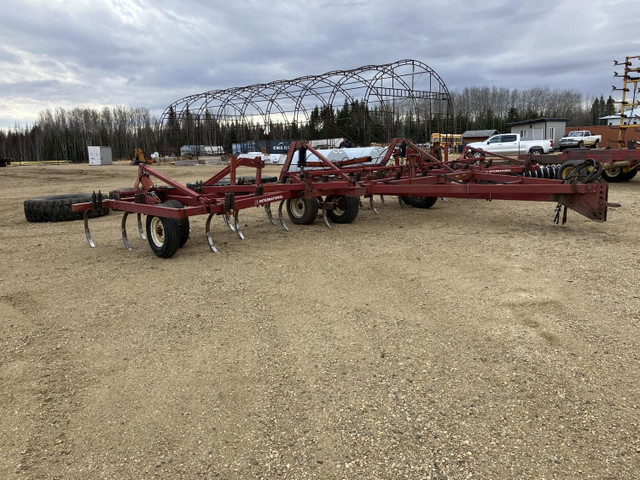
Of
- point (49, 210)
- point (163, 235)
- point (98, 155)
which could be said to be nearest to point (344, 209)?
point (163, 235)

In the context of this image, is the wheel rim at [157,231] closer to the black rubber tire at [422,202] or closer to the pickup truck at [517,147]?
the black rubber tire at [422,202]

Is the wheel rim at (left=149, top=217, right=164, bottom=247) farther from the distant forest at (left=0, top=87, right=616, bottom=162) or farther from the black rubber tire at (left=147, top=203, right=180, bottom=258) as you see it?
the distant forest at (left=0, top=87, right=616, bottom=162)

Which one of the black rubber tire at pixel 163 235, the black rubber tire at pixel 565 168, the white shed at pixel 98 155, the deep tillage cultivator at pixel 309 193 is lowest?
the black rubber tire at pixel 163 235

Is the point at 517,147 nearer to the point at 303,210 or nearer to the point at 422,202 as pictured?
the point at 422,202

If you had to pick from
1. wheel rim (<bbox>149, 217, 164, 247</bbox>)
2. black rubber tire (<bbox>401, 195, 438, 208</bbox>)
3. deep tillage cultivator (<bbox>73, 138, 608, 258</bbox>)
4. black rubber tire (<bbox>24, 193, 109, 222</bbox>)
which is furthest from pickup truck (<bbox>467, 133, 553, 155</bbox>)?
wheel rim (<bbox>149, 217, 164, 247</bbox>)

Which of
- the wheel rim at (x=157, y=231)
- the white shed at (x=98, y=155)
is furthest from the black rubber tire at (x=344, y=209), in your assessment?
the white shed at (x=98, y=155)

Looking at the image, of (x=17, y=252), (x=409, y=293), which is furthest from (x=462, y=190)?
(x=17, y=252)

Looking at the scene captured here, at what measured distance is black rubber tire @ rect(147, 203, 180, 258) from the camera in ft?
18.4

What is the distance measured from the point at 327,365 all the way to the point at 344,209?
17.0 ft

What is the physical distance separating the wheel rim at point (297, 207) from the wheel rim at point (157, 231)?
277 cm

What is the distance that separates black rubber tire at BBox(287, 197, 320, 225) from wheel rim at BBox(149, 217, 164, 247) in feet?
8.40

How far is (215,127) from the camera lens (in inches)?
1356

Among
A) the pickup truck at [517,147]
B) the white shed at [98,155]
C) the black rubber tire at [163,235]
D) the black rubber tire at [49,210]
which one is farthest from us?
the white shed at [98,155]

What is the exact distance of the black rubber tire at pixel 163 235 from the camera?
18.4 ft
